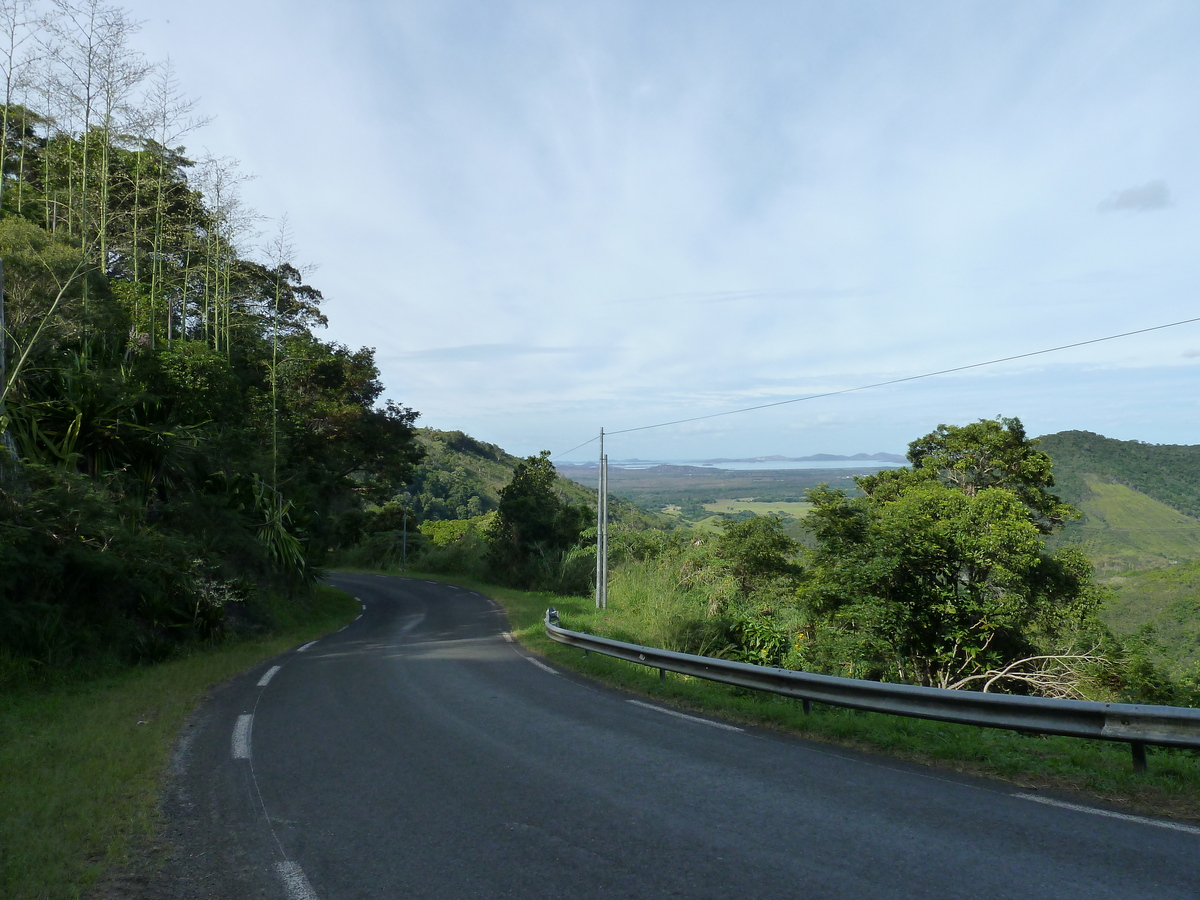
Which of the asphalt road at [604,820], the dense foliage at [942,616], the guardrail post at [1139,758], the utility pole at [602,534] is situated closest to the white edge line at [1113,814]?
the asphalt road at [604,820]

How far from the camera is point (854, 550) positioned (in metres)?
14.1

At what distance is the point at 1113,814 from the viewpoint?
4523 mm

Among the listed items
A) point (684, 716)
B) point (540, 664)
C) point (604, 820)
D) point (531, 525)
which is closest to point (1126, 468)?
point (531, 525)

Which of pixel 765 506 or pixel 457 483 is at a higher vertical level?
pixel 457 483

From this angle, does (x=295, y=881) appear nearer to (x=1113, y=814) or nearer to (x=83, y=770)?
(x=83, y=770)

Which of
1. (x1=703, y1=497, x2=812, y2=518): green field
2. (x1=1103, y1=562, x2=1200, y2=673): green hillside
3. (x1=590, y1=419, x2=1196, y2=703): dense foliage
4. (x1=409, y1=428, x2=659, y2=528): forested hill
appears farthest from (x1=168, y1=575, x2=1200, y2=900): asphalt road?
(x1=409, y1=428, x2=659, y2=528): forested hill

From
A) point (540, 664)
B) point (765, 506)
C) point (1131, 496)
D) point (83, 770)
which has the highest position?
point (1131, 496)

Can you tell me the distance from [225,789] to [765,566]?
1775 cm

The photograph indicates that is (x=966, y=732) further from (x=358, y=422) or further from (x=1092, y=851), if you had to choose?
(x=358, y=422)

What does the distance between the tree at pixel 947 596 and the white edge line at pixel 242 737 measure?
31.7ft

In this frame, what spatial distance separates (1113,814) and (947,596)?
30.8 ft

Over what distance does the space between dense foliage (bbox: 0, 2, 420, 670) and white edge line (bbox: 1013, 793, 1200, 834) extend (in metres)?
11.1

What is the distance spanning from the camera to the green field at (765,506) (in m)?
20.4

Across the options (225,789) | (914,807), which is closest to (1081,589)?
(914,807)
